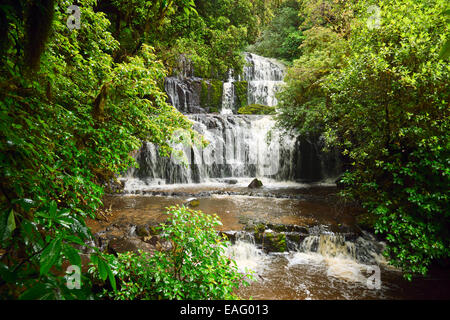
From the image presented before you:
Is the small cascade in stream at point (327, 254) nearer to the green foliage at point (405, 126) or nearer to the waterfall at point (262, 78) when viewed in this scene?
the green foliage at point (405, 126)

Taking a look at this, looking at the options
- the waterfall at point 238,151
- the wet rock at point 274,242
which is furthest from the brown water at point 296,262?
the waterfall at point 238,151

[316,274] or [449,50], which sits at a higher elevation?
[449,50]

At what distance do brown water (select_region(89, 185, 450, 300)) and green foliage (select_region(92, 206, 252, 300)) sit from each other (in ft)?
4.78

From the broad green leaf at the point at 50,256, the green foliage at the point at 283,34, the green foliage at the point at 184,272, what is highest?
the green foliage at the point at 283,34

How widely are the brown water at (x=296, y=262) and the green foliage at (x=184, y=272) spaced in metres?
1.46

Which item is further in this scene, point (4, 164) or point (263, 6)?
point (263, 6)

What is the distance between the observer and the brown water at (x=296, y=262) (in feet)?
16.1

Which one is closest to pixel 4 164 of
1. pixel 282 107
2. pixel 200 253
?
pixel 200 253

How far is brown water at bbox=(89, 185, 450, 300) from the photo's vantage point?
16.1 ft

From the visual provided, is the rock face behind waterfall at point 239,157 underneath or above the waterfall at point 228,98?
underneath

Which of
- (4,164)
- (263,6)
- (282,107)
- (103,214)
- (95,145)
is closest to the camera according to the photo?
(4,164)

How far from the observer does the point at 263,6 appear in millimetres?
20250

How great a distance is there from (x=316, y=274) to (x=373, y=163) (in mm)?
3014
